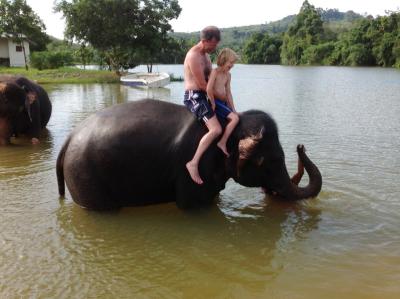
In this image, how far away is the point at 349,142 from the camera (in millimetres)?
9680

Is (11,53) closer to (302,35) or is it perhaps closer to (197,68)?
(197,68)

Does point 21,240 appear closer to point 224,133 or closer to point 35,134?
point 224,133

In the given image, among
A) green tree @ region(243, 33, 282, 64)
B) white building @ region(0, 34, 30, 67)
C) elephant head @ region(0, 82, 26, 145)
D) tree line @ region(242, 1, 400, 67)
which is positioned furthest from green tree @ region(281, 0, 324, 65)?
elephant head @ region(0, 82, 26, 145)

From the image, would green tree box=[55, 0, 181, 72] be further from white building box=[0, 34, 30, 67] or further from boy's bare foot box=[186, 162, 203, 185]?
boy's bare foot box=[186, 162, 203, 185]

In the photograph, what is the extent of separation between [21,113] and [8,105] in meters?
0.48

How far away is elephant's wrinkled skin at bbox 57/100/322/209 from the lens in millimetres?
5008

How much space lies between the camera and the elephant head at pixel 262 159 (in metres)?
4.94

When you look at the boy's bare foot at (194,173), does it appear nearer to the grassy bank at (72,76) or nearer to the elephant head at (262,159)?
the elephant head at (262,159)

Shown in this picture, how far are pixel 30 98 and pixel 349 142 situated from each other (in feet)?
22.0

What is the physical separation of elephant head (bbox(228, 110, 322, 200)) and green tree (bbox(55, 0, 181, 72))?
32186mm

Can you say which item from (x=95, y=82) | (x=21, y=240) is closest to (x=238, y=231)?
(x=21, y=240)

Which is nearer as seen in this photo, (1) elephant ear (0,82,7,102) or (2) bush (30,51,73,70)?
(1) elephant ear (0,82,7,102)

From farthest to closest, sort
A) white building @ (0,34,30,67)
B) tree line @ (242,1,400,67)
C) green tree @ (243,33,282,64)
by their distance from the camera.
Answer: green tree @ (243,33,282,64), tree line @ (242,1,400,67), white building @ (0,34,30,67)

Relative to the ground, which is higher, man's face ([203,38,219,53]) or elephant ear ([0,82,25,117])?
man's face ([203,38,219,53])
